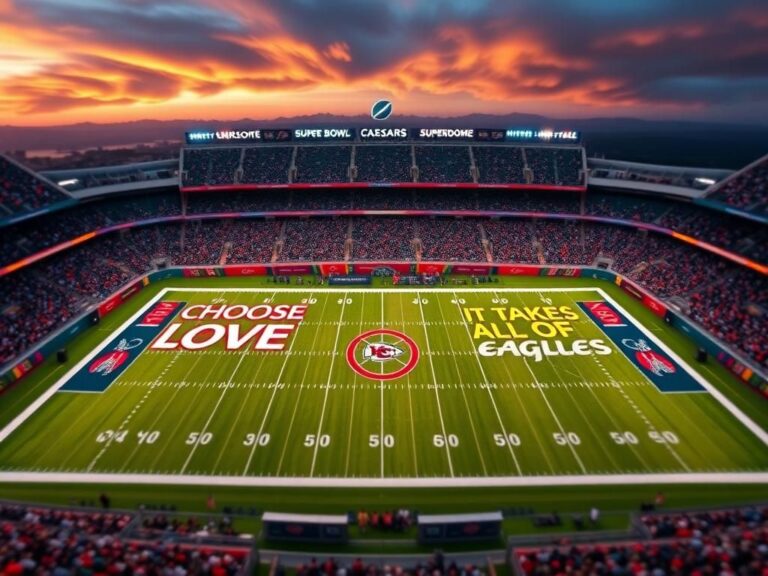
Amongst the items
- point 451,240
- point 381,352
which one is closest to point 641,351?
point 381,352

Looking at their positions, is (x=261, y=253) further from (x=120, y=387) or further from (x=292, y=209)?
(x=120, y=387)

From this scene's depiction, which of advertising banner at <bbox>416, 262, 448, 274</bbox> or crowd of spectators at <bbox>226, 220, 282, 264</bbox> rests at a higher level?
crowd of spectators at <bbox>226, 220, 282, 264</bbox>

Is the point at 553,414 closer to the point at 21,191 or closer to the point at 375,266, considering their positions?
the point at 375,266

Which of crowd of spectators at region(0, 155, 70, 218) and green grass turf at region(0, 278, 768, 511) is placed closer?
green grass turf at region(0, 278, 768, 511)

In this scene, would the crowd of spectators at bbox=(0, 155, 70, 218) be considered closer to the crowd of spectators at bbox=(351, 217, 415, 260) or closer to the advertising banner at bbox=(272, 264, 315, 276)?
the advertising banner at bbox=(272, 264, 315, 276)

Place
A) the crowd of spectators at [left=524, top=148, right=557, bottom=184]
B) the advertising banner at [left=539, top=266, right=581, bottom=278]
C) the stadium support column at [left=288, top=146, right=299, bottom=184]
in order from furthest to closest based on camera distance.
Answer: the stadium support column at [left=288, top=146, right=299, bottom=184] < the crowd of spectators at [left=524, top=148, right=557, bottom=184] < the advertising banner at [left=539, top=266, right=581, bottom=278]

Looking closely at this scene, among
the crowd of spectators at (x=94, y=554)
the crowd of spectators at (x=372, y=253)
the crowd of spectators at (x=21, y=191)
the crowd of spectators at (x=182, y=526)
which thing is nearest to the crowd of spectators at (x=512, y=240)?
the crowd of spectators at (x=372, y=253)

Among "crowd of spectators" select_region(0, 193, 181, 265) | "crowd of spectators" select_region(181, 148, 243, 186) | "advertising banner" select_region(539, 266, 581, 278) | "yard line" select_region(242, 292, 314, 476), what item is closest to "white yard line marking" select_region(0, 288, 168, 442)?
"crowd of spectators" select_region(0, 193, 181, 265)
